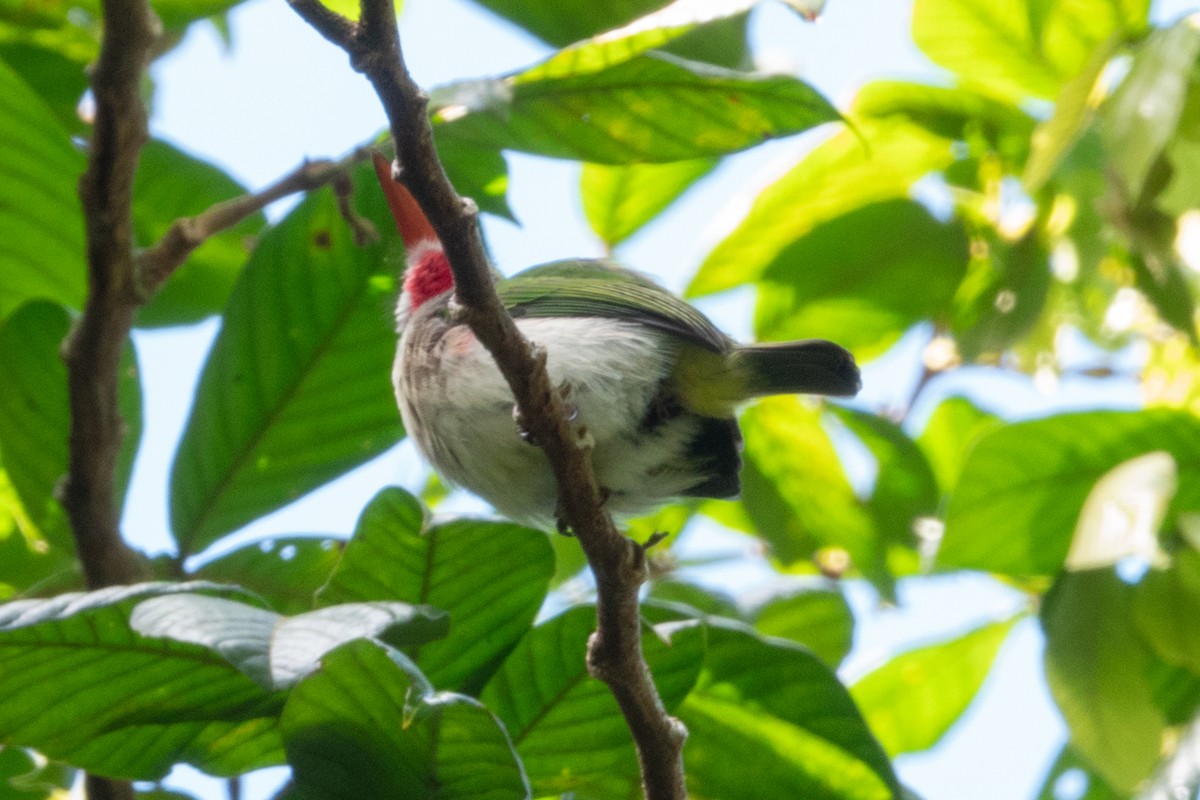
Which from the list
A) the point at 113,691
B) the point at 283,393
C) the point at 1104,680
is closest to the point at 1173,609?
the point at 1104,680

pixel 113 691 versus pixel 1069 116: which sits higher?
pixel 1069 116

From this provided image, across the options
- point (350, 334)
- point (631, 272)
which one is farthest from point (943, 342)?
point (350, 334)

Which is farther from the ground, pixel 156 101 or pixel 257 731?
pixel 156 101

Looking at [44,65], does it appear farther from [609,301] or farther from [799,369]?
[799,369]

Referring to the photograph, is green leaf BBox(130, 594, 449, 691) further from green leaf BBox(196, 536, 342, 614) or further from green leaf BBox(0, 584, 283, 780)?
green leaf BBox(196, 536, 342, 614)

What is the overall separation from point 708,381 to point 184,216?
1.14m

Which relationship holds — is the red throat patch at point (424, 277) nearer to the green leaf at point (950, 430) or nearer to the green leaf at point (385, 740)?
the green leaf at point (950, 430)

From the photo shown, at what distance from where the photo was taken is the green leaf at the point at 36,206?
219 cm

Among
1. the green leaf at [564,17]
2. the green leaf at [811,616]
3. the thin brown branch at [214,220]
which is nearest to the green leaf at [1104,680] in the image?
the green leaf at [811,616]

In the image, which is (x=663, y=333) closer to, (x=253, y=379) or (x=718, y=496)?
(x=718, y=496)

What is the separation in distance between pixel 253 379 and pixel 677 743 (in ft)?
3.48

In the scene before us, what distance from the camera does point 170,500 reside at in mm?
2244

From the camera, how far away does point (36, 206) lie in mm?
2287

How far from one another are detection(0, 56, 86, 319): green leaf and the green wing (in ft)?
2.53
